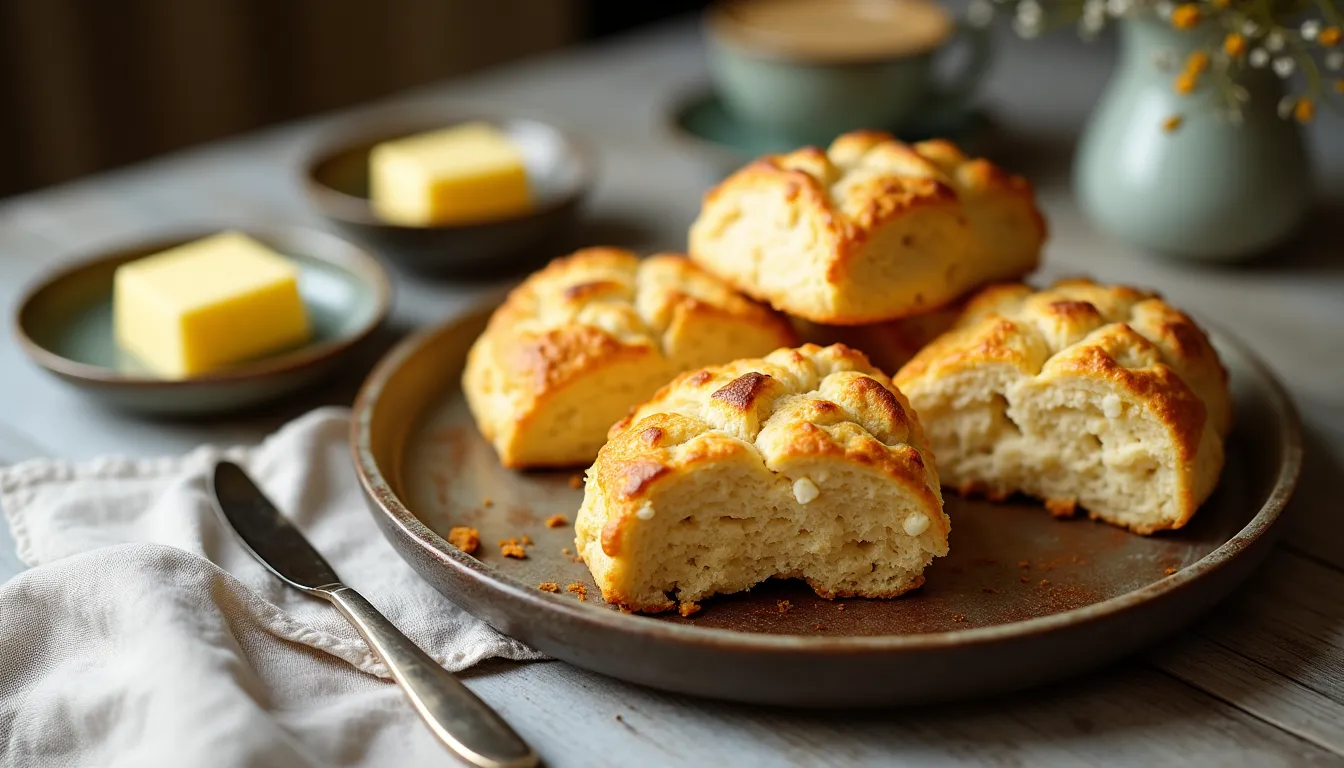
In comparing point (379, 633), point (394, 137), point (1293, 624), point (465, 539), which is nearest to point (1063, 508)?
point (1293, 624)

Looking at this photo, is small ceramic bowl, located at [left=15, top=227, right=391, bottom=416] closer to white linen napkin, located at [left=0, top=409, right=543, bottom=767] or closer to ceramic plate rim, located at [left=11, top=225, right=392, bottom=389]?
ceramic plate rim, located at [left=11, top=225, right=392, bottom=389]

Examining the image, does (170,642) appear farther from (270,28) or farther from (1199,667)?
(270,28)

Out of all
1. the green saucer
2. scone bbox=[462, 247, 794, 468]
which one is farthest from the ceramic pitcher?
scone bbox=[462, 247, 794, 468]

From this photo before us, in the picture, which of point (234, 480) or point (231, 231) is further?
point (231, 231)

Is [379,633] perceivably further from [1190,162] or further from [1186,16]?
[1190,162]

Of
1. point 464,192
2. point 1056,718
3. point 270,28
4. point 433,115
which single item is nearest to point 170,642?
point 1056,718

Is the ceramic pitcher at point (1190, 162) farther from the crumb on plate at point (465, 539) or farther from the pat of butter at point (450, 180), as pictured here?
the crumb on plate at point (465, 539)
